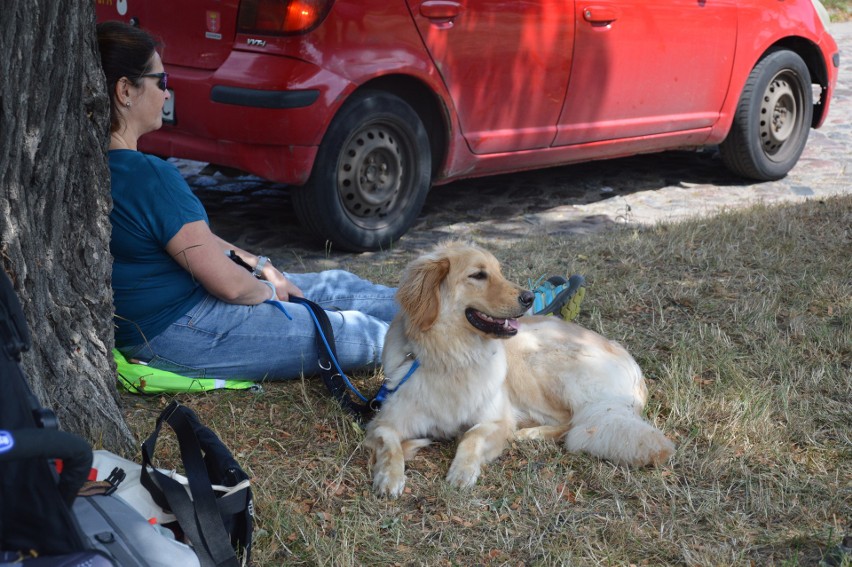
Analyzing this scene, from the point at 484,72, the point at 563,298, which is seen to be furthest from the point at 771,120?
the point at 563,298

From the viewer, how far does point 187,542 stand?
258 cm

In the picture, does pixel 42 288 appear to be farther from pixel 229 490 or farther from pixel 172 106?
pixel 172 106

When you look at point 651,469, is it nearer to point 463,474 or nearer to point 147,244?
point 463,474

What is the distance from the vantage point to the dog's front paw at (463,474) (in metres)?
3.49

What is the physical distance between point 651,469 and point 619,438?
0.16m

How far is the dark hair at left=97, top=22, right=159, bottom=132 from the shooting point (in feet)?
11.9

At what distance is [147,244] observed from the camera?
12.2 ft

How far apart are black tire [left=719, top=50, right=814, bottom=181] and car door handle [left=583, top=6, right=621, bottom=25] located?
5.78 feet

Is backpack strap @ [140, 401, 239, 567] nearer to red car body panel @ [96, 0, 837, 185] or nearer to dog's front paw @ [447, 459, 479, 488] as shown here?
dog's front paw @ [447, 459, 479, 488]

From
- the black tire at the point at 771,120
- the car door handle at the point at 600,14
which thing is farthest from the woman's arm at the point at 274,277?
the black tire at the point at 771,120

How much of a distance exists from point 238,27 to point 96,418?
2827 millimetres

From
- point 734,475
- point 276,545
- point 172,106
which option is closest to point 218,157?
point 172,106

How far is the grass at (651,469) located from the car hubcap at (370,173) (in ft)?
4.73

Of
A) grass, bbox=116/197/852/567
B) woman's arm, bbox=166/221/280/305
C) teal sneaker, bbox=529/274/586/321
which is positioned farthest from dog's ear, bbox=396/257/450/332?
teal sneaker, bbox=529/274/586/321
